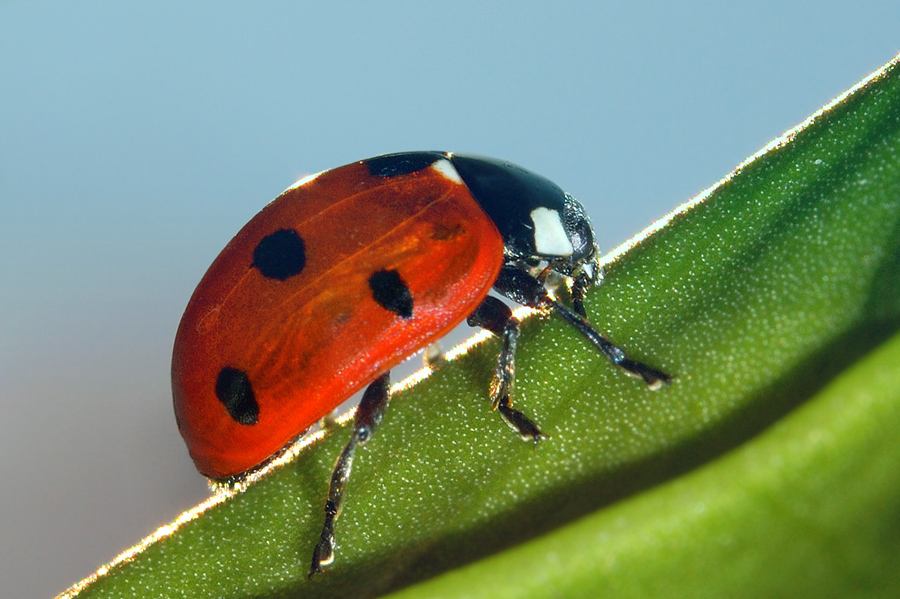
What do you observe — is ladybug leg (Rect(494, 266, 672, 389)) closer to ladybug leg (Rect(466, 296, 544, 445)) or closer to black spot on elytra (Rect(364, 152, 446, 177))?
ladybug leg (Rect(466, 296, 544, 445))

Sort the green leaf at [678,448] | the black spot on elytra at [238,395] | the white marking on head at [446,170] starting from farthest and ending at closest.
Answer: the white marking on head at [446,170]
the black spot on elytra at [238,395]
the green leaf at [678,448]

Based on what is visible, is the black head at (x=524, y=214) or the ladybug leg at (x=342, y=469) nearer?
Result: the ladybug leg at (x=342, y=469)

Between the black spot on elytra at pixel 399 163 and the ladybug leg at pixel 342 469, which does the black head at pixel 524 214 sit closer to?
the black spot on elytra at pixel 399 163

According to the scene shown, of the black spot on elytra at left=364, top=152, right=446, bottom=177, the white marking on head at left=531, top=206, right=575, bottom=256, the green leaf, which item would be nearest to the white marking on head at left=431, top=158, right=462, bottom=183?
the black spot on elytra at left=364, top=152, right=446, bottom=177

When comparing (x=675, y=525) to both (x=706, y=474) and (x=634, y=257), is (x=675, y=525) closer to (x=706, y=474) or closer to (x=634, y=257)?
(x=706, y=474)

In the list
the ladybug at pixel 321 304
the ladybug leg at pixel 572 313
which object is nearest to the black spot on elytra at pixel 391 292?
the ladybug at pixel 321 304

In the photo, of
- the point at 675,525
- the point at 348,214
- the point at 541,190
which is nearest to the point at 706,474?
the point at 675,525

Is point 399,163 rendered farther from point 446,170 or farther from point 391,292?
point 391,292
